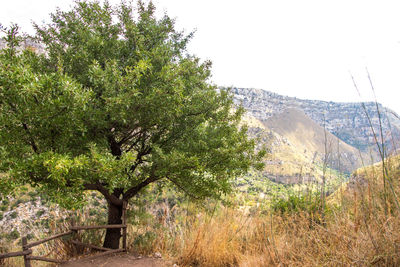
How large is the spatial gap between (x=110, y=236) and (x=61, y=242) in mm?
1337

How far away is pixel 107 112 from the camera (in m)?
5.23

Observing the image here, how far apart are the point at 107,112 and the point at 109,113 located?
81mm

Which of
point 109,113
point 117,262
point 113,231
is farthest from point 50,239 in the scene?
point 109,113

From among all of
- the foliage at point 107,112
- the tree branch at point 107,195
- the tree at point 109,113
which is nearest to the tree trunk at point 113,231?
the tree at point 109,113

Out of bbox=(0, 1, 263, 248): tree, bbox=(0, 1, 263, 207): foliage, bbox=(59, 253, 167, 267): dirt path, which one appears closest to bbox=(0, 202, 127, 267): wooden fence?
bbox=(59, 253, 167, 267): dirt path

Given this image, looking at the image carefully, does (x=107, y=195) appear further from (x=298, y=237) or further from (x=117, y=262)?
(x=298, y=237)

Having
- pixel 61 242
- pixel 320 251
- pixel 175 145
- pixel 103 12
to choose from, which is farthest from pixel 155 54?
pixel 61 242

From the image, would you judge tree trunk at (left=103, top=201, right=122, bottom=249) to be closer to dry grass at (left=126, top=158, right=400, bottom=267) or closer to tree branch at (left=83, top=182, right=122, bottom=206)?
tree branch at (left=83, top=182, right=122, bottom=206)

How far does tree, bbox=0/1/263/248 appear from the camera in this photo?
4.04 meters

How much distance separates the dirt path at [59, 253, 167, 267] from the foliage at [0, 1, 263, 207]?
1594 mm

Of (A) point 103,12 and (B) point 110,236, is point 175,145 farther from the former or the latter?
(A) point 103,12

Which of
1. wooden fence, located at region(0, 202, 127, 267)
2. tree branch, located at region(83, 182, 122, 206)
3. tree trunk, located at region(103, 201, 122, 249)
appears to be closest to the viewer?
wooden fence, located at region(0, 202, 127, 267)

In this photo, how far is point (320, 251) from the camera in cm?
274

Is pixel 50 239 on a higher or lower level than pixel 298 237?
lower
